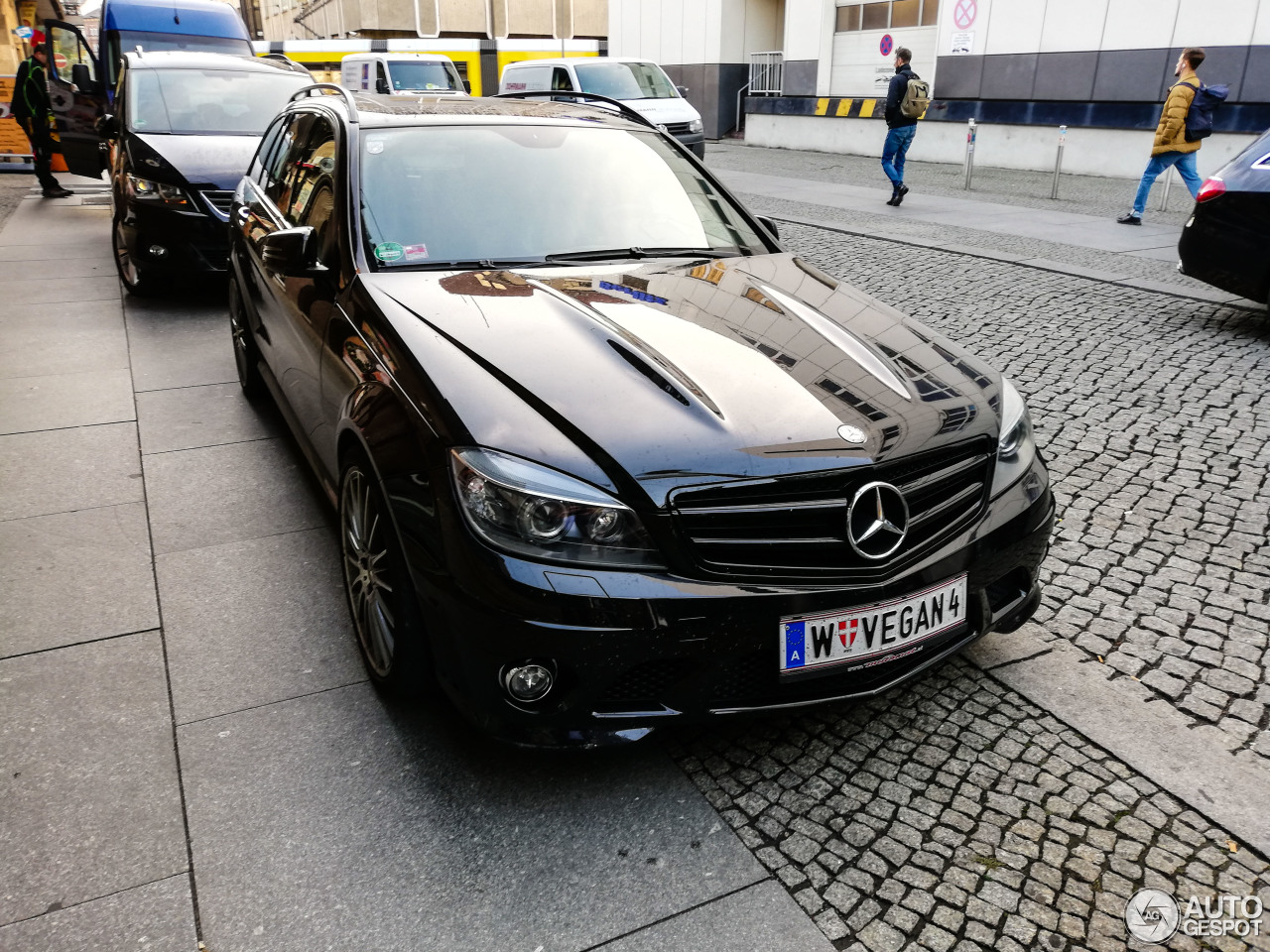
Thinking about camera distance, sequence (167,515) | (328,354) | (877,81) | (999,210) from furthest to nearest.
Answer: (877,81)
(999,210)
(167,515)
(328,354)

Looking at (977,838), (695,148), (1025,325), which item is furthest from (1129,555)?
(695,148)

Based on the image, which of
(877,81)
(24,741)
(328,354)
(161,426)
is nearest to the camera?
(24,741)

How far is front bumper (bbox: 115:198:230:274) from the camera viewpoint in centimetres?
780

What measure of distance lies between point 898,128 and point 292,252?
1119 cm

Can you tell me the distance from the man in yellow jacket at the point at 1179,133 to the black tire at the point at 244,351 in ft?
32.2

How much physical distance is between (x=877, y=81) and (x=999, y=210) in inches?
413

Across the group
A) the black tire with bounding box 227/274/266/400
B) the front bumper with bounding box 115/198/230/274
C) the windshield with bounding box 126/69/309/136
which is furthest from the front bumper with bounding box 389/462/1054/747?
the windshield with bounding box 126/69/309/136

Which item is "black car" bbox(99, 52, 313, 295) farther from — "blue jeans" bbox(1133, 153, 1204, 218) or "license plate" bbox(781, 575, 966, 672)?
"blue jeans" bbox(1133, 153, 1204, 218)

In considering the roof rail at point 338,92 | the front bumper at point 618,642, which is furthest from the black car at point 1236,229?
the roof rail at point 338,92

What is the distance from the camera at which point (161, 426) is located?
5.56 metres

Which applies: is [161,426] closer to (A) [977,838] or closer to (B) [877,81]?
(A) [977,838]

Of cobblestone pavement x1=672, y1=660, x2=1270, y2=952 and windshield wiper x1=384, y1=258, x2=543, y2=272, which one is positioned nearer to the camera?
cobblestone pavement x1=672, y1=660, x2=1270, y2=952

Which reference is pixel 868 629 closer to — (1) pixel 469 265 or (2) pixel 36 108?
(1) pixel 469 265

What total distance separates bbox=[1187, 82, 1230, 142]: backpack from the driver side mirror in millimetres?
10491
